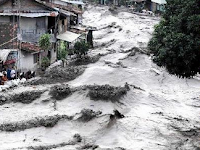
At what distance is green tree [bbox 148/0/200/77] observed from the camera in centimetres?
1585

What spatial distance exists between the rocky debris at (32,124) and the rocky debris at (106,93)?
310cm

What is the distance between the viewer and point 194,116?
2203cm

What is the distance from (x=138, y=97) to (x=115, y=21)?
38389 millimetres

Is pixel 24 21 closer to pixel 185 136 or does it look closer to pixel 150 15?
pixel 185 136

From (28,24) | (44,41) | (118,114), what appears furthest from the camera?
(28,24)

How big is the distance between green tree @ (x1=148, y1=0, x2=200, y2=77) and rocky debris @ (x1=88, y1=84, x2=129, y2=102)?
528cm

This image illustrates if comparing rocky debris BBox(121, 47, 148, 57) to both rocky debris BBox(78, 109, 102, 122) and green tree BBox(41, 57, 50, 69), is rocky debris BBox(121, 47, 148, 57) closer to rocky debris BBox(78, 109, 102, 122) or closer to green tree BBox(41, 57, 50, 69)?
green tree BBox(41, 57, 50, 69)

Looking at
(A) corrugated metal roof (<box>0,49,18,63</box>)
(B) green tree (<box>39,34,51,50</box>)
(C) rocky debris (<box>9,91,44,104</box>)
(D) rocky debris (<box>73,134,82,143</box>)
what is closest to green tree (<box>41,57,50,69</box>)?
(B) green tree (<box>39,34,51,50</box>)

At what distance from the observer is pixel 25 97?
2212cm

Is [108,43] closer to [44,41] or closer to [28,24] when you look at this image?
[28,24]

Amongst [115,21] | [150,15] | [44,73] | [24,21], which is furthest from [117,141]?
[150,15]

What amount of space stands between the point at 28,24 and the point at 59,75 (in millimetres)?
5813

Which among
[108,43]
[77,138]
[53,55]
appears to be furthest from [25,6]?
[77,138]

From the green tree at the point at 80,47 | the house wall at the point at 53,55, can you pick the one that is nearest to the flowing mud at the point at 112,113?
the green tree at the point at 80,47
